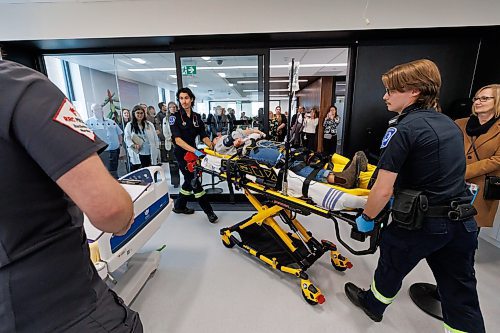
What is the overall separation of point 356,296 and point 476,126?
168 centimetres

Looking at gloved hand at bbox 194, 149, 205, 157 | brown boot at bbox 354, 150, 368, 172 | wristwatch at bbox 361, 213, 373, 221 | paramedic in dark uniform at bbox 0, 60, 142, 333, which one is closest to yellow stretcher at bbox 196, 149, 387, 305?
brown boot at bbox 354, 150, 368, 172

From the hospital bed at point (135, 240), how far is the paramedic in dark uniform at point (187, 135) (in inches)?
32.8

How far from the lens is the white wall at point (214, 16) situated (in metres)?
2.54

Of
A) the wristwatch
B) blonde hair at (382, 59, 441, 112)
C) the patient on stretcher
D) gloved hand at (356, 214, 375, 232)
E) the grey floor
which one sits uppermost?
blonde hair at (382, 59, 441, 112)

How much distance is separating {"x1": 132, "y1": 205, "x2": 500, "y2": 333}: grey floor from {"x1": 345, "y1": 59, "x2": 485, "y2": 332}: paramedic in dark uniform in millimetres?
564

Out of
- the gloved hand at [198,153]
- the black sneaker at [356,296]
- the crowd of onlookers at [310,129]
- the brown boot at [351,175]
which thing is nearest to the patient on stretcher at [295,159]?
the brown boot at [351,175]

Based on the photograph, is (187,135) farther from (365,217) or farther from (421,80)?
(421,80)

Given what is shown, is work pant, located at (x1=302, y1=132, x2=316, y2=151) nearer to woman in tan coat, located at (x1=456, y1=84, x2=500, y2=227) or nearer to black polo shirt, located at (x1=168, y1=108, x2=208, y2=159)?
black polo shirt, located at (x1=168, y1=108, x2=208, y2=159)

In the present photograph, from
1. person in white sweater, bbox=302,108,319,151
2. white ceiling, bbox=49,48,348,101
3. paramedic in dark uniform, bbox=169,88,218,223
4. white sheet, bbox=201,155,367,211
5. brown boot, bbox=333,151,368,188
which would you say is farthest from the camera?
person in white sweater, bbox=302,108,319,151

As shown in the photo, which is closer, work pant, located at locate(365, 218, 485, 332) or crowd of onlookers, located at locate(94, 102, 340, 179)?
work pant, located at locate(365, 218, 485, 332)

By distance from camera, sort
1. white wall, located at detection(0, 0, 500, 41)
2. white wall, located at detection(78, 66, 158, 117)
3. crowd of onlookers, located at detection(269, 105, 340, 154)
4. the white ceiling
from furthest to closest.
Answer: crowd of onlookers, located at detection(269, 105, 340, 154) < white wall, located at detection(78, 66, 158, 117) < the white ceiling < white wall, located at detection(0, 0, 500, 41)

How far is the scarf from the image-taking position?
6.10ft

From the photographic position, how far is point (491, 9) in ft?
8.16

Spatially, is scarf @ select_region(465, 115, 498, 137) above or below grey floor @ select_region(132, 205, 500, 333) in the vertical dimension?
above
